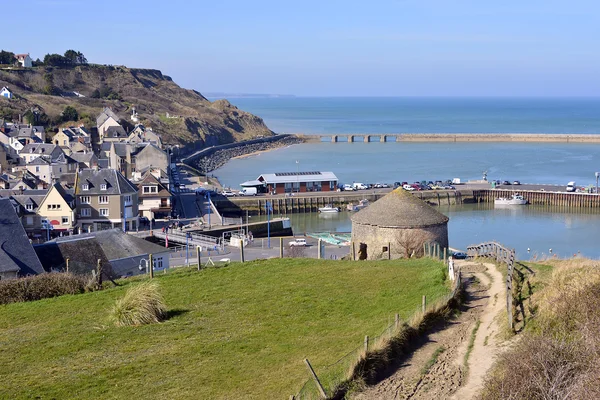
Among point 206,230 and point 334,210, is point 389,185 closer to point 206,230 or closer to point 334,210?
point 334,210

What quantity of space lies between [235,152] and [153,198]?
191ft

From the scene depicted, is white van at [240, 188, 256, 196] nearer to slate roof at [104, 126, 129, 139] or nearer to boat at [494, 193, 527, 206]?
slate roof at [104, 126, 129, 139]

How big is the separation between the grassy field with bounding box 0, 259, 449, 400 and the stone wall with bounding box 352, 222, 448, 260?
4.78 metres

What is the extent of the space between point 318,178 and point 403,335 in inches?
2088

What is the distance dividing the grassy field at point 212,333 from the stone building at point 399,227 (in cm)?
483

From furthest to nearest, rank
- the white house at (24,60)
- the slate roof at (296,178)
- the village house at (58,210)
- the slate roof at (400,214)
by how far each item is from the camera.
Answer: the white house at (24,60)
the slate roof at (296,178)
the village house at (58,210)
the slate roof at (400,214)

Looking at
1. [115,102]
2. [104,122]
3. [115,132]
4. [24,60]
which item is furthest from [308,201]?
[24,60]

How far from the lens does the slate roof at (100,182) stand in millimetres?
43406

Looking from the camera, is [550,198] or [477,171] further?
[477,171]

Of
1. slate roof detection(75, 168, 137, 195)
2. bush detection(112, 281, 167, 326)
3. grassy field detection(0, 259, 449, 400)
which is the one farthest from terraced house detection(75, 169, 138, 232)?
bush detection(112, 281, 167, 326)

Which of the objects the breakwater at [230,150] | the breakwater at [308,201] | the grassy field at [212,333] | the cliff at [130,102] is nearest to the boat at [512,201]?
the breakwater at [308,201]

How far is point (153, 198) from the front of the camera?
48.7m

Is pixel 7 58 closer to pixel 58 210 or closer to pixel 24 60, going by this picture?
pixel 24 60

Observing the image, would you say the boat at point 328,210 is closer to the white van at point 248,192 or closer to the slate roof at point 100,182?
the white van at point 248,192
